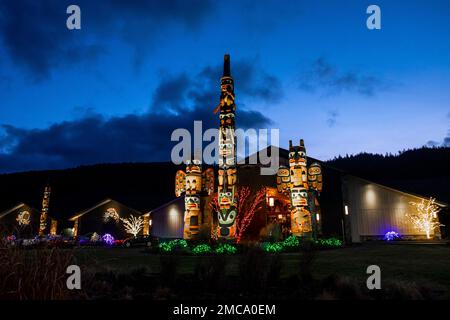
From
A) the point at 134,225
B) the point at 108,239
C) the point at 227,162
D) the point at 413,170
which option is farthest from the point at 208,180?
the point at 413,170

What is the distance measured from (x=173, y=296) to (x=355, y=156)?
11162cm

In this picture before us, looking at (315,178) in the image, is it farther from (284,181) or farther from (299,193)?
(299,193)

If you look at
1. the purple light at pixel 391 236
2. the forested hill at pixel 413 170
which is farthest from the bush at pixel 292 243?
the forested hill at pixel 413 170

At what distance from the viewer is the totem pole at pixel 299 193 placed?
2244 centimetres

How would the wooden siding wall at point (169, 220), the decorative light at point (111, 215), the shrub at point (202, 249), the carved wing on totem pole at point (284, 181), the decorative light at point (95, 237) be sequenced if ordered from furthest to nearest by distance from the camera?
the decorative light at point (111, 215) < the decorative light at point (95, 237) < the wooden siding wall at point (169, 220) < the carved wing on totem pole at point (284, 181) < the shrub at point (202, 249)

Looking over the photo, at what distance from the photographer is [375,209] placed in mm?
31906

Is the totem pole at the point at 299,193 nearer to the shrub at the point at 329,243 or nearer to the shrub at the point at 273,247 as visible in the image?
the shrub at the point at 329,243

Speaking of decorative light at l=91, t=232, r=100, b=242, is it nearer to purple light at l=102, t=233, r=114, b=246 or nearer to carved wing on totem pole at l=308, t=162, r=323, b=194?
purple light at l=102, t=233, r=114, b=246

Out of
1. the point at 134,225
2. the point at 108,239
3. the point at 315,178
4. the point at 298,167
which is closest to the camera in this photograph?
the point at 298,167

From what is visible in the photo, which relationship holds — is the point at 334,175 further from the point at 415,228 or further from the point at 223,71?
the point at 223,71

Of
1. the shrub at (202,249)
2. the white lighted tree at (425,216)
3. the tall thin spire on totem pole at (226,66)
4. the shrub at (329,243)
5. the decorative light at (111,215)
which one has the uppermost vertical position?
the tall thin spire on totem pole at (226,66)

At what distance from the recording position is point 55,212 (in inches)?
2067

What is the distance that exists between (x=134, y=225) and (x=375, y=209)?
89.3 ft

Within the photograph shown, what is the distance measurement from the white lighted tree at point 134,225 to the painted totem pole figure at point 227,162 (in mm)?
20962
